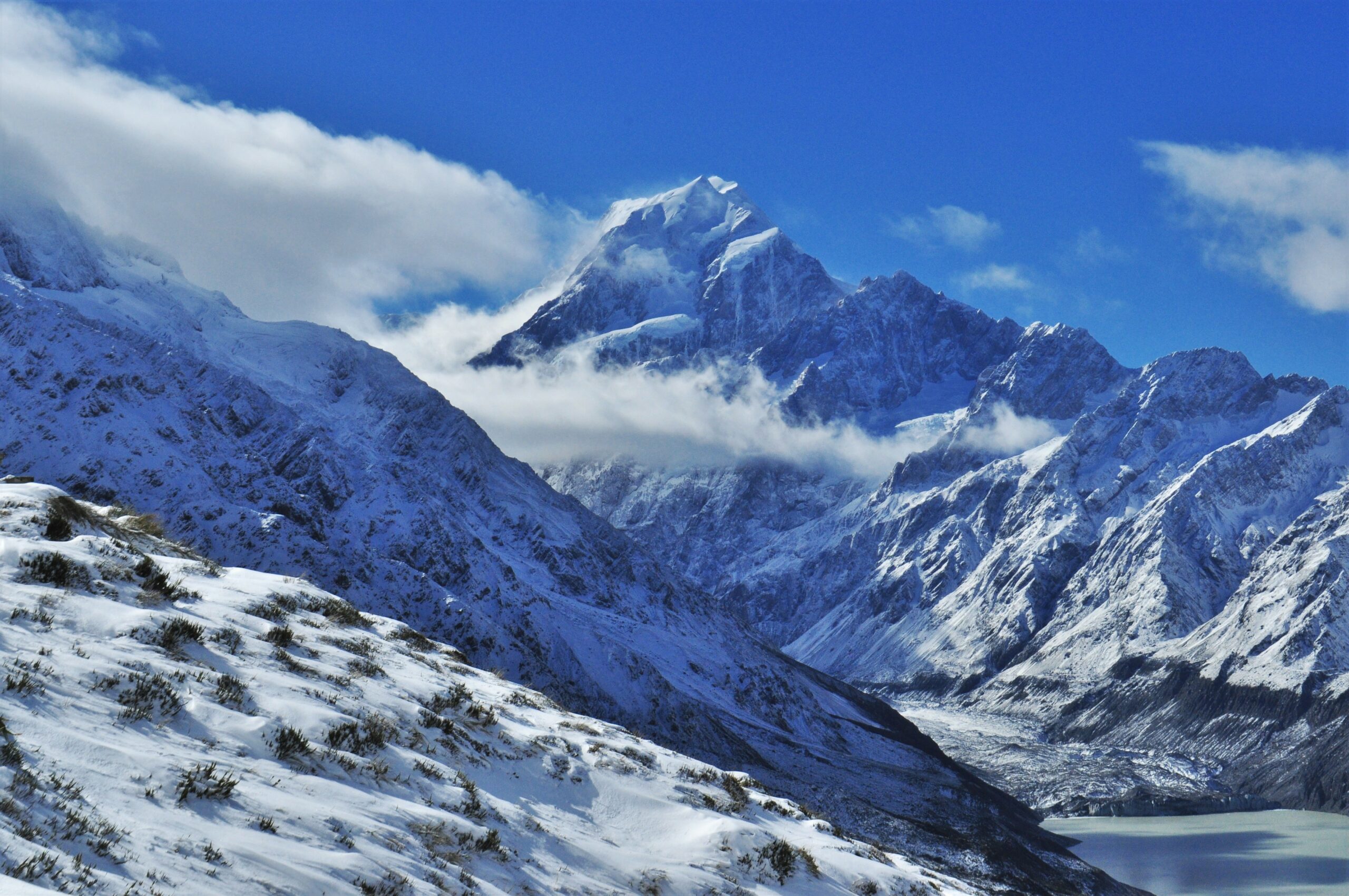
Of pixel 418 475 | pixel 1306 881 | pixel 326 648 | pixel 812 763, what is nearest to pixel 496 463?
pixel 418 475

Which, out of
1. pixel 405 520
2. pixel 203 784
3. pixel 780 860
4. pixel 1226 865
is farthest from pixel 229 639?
pixel 1226 865

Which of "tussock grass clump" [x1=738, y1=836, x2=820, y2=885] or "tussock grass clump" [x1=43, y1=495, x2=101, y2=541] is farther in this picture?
"tussock grass clump" [x1=43, y1=495, x2=101, y2=541]

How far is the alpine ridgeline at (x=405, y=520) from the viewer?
9706cm

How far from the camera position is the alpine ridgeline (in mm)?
97062

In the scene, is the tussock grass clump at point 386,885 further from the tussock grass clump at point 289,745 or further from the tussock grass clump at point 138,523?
the tussock grass clump at point 138,523

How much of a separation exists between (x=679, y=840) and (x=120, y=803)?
12.5m

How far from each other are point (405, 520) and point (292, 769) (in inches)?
4411

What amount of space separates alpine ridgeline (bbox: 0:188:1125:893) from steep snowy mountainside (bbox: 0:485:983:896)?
59496 millimetres

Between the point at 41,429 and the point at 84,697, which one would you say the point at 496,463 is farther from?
the point at 84,697

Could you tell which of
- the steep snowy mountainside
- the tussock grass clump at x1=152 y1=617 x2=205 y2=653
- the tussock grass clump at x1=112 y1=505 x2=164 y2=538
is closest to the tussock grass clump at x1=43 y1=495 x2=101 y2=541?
the steep snowy mountainside

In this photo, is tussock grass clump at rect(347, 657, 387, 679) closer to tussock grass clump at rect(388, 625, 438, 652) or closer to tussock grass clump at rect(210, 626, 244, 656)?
tussock grass clump at rect(210, 626, 244, 656)

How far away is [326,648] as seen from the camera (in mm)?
26906

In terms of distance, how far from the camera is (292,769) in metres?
18.9

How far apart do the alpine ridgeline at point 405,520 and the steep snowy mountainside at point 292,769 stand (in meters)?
59.5
